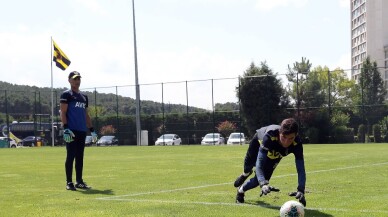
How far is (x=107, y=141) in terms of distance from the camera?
55156 mm

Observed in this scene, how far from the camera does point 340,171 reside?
543 inches

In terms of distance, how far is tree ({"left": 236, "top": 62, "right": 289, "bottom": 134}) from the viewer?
1994 inches

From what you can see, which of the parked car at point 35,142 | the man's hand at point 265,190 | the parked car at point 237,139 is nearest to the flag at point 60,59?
the parked car at point 35,142

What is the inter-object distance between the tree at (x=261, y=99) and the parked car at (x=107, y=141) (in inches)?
491

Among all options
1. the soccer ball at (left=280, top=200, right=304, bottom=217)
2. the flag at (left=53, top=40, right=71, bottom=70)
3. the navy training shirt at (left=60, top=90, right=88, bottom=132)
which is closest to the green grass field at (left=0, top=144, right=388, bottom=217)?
the soccer ball at (left=280, top=200, right=304, bottom=217)

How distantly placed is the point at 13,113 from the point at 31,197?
58335 mm

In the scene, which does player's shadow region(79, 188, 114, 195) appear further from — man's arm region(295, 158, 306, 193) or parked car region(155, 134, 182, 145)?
parked car region(155, 134, 182, 145)

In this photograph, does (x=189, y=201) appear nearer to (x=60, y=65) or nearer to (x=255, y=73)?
(x=60, y=65)

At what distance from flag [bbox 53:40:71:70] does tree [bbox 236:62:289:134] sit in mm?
14887

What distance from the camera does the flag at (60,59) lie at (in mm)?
48969

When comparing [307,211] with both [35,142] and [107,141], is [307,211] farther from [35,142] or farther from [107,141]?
[35,142]

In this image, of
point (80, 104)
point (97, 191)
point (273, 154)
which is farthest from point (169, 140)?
point (273, 154)

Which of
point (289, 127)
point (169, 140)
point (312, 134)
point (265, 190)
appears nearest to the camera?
point (265, 190)

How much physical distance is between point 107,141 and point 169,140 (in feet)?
21.5
